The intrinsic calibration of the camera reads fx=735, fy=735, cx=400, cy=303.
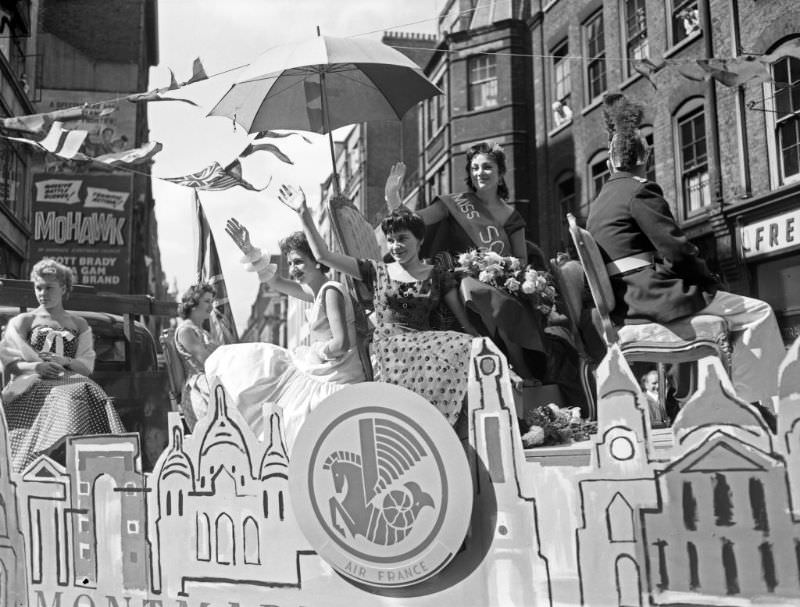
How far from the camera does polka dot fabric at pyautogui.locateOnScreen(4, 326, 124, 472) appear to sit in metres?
4.25

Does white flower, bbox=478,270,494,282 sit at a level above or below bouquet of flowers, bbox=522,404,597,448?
above

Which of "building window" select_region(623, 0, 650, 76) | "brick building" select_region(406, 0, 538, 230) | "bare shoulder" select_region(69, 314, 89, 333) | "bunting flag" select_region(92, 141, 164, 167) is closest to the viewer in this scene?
"bare shoulder" select_region(69, 314, 89, 333)

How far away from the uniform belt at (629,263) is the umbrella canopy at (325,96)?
199 centimetres

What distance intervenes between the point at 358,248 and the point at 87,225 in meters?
18.4

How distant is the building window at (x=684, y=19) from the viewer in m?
11.0

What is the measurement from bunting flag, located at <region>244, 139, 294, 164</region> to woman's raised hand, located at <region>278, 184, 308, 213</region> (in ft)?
6.19

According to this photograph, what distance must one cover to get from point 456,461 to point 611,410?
617 millimetres

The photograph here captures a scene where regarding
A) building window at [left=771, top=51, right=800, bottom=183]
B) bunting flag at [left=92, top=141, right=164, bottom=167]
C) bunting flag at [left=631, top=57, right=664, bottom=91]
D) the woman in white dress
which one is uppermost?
building window at [left=771, top=51, right=800, bottom=183]

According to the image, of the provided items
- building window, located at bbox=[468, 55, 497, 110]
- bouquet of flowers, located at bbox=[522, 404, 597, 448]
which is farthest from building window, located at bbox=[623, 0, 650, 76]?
bouquet of flowers, located at bbox=[522, 404, 597, 448]

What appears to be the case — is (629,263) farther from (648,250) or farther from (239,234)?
(239,234)

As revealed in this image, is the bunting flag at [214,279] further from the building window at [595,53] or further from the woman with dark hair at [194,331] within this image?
the building window at [595,53]

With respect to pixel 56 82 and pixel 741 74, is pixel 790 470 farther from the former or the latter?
pixel 56 82

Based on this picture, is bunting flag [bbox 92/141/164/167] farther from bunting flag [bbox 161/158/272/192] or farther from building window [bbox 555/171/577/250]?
building window [bbox 555/171/577/250]

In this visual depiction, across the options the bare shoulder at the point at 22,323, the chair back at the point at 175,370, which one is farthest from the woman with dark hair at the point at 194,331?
the bare shoulder at the point at 22,323
